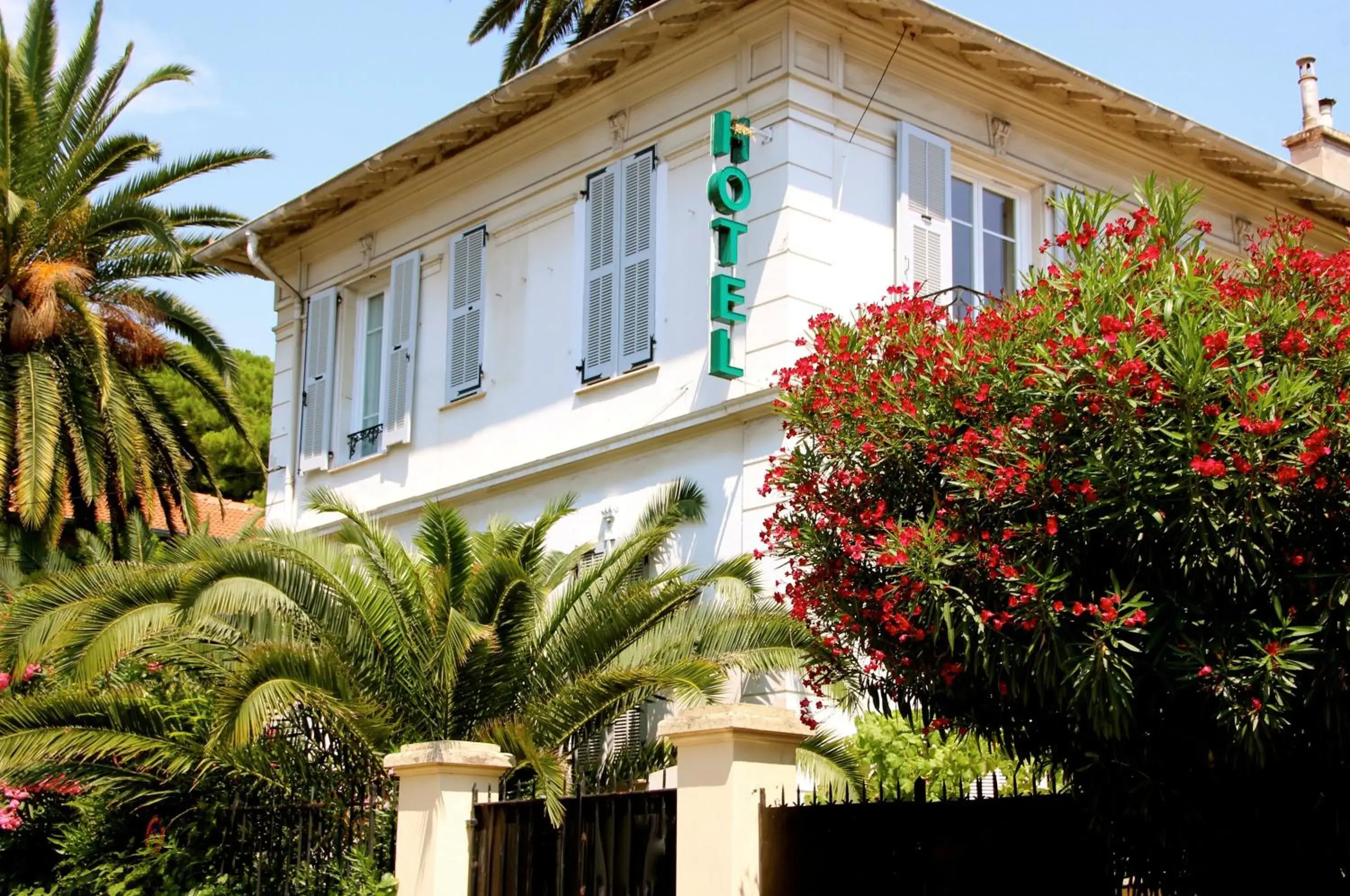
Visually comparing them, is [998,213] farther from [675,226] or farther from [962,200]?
[675,226]

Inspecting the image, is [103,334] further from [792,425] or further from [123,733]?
[792,425]

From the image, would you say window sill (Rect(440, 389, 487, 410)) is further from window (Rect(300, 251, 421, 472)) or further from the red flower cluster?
the red flower cluster

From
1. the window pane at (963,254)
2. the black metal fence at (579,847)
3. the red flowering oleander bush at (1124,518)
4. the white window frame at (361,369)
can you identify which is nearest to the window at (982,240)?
the window pane at (963,254)

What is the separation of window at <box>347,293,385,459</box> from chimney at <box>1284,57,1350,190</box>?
39.2 feet

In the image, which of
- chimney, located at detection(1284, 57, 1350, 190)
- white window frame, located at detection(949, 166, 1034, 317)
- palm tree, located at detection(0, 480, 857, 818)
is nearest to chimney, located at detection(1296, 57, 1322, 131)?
chimney, located at detection(1284, 57, 1350, 190)

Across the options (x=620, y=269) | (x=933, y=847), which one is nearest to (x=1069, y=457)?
(x=933, y=847)

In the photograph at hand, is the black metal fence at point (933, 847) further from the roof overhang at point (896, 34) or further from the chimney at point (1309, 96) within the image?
the chimney at point (1309, 96)

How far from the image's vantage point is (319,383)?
1991 centimetres

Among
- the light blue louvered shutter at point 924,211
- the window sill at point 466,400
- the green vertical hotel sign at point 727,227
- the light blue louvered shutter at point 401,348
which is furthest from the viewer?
the light blue louvered shutter at point 401,348

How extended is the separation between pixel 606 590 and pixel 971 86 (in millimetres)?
6380

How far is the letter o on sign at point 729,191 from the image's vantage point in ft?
47.5

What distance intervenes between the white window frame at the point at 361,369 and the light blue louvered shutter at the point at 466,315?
4.07 ft

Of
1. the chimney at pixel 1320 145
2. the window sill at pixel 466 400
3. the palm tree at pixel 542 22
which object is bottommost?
the window sill at pixel 466 400

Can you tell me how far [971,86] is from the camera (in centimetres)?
1620
